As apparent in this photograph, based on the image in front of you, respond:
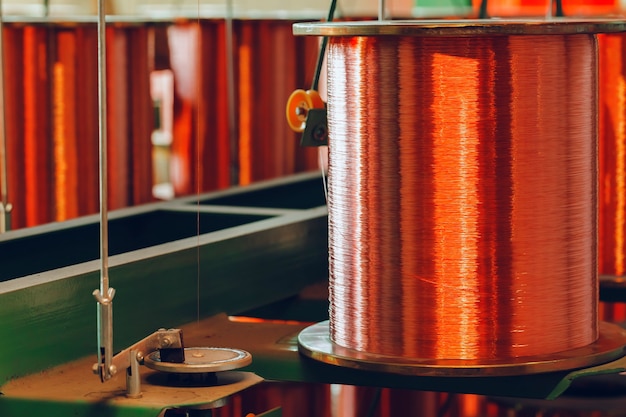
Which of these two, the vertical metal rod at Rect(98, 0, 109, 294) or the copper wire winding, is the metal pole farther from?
the copper wire winding

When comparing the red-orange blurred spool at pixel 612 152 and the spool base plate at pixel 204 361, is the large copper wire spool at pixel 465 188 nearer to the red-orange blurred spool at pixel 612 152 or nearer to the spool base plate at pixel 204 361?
the spool base plate at pixel 204 361

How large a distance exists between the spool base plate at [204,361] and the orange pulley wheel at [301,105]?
0.57 metres


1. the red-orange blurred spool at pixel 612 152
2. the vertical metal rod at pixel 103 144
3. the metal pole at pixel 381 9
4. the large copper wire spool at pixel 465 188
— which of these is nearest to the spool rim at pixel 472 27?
the large copper wire spool at pixel 465 188

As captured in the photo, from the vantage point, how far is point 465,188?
256 cm

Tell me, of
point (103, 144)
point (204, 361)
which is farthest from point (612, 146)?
point (103, 144)

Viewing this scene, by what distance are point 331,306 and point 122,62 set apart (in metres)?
3.71

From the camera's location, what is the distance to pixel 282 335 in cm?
294

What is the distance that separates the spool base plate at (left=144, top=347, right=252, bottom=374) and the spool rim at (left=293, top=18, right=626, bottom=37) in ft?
2.01

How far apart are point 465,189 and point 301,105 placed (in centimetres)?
51

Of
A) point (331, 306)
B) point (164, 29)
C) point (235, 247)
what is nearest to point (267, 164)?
point (164, 29)

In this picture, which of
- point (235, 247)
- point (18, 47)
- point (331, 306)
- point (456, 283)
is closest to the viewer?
point (456, 283)

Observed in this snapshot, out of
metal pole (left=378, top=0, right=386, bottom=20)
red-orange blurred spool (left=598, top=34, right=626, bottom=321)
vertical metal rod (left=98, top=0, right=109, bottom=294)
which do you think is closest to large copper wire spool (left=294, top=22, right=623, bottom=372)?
metal pole (left=378, top=0, right=386, bottom=20)

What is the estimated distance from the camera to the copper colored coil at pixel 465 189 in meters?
2.56

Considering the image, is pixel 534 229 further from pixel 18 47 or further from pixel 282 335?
pixel 18 47
